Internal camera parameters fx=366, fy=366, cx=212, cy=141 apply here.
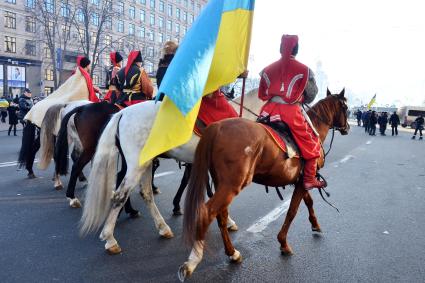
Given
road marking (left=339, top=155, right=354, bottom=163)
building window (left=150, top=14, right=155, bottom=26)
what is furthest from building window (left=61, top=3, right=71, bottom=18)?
road marking (left=339, top=155, right=354, bottom=163)

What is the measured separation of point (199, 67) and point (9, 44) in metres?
49.4

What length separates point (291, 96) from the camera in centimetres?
427

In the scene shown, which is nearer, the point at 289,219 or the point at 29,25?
the point at 289,219

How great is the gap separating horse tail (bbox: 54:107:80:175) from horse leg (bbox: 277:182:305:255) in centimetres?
385

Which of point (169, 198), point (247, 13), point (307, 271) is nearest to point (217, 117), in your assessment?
point (247, 13)

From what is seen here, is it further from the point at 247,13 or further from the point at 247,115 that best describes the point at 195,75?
the point at 247,115

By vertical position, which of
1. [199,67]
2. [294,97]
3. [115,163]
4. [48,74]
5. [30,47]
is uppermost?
[30,47]

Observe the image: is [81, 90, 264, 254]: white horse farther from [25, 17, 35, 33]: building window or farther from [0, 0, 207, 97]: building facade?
[25, 17, 35, 33]: building window

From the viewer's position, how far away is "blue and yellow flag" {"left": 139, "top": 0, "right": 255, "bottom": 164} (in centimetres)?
383

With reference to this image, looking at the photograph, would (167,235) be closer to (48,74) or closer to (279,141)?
(279,141)

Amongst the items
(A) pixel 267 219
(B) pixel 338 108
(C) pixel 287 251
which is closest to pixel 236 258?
(C) pixel 287 251

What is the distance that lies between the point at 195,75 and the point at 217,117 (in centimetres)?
81

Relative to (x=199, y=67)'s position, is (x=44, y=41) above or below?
above

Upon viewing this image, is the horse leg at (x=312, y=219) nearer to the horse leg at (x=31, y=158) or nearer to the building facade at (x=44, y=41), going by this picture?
the horse leg at (x=31, y=158)
